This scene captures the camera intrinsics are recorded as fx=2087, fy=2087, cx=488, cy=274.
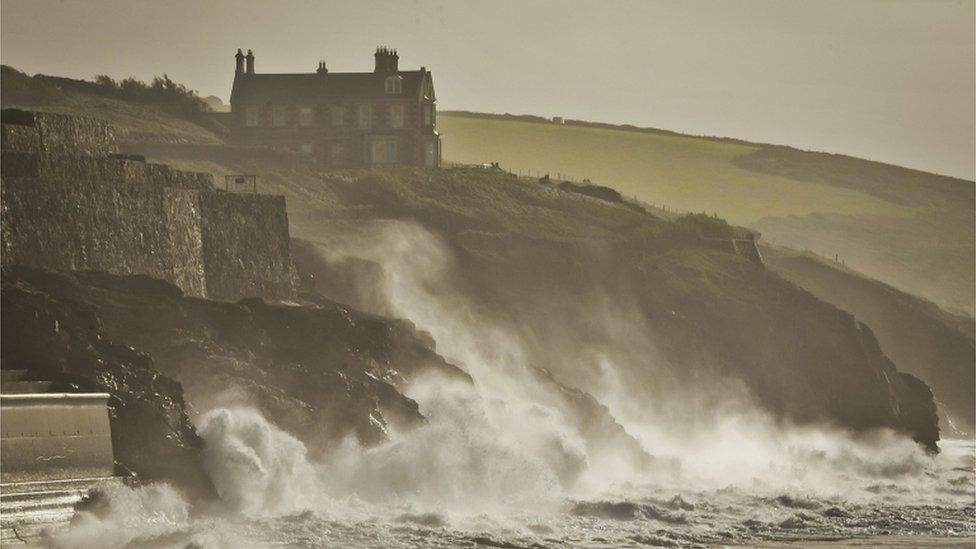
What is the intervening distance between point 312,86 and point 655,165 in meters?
43.0

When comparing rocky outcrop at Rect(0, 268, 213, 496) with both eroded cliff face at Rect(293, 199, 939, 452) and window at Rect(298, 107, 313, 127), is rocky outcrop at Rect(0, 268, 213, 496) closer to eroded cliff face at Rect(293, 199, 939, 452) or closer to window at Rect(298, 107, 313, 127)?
eroded cliff face at Rect(293, 199, 939, 452)

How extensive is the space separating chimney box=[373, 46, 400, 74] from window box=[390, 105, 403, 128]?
1897 millimetres

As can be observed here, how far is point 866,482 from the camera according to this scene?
7088 cm

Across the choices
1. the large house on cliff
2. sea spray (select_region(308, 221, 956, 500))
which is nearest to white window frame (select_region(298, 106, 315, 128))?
the large house on cliff

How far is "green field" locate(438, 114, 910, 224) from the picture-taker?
422 feet

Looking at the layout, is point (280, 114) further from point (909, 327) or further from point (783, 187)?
point (783, 187)

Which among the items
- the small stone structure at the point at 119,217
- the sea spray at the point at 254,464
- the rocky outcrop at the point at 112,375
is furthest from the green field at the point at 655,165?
the rocky outcrop at the point at 112,375

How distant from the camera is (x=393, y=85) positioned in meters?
98.1

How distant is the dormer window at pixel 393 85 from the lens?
98000mm

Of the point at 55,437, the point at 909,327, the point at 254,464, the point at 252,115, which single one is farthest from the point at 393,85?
the point at 55,437

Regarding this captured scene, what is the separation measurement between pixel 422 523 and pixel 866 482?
28253 millimetres

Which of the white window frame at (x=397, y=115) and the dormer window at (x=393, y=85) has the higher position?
the dormer window at (x=393, y=85)

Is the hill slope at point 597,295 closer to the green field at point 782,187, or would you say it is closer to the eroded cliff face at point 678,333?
the eroded cliff face at point 678,333

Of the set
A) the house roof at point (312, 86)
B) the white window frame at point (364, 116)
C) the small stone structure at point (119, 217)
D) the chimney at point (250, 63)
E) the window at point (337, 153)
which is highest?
the chimney at point (250, 63)
